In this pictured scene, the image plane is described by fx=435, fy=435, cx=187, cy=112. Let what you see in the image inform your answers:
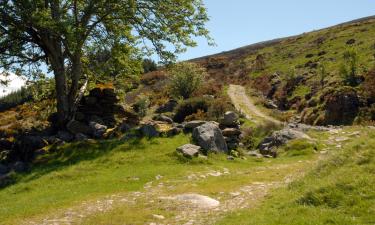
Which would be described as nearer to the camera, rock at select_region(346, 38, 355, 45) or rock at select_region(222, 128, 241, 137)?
rock at select_region(222, 128, 241, 137)

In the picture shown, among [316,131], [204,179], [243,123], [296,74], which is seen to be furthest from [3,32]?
[296,74]

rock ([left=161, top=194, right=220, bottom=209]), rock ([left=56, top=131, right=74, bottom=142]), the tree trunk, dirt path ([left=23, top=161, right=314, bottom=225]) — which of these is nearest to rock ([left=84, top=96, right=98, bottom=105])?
the tree trunk

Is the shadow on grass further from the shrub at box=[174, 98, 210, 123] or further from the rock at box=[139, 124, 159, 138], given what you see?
the shrub at box=[174, 98, 210, 123]

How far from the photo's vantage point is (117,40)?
90.7 feet

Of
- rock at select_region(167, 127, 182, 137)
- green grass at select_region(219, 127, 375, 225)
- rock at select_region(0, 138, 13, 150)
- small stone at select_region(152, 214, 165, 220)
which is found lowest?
small stone at select_region(152, 214, 165, 220)

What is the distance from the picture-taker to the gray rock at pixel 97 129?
2695cm

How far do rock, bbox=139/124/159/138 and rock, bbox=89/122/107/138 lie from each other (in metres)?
2.72

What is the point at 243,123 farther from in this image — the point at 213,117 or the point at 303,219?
the point at 303,219

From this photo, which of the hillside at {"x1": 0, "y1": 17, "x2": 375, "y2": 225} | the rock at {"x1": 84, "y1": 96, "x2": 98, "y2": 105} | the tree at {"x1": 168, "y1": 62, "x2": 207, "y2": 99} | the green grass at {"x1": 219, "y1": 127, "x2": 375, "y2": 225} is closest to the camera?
the green grass at {"x1": 219, "y1": 127, "x2": 375, "y2": 225}

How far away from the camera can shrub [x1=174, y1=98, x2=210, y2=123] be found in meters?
34.3

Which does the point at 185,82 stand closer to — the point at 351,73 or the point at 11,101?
the point at 351,73

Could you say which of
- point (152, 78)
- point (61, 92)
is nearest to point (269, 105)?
point (61, 92)

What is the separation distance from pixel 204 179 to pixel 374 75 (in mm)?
26944

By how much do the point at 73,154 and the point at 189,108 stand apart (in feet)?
42.9
